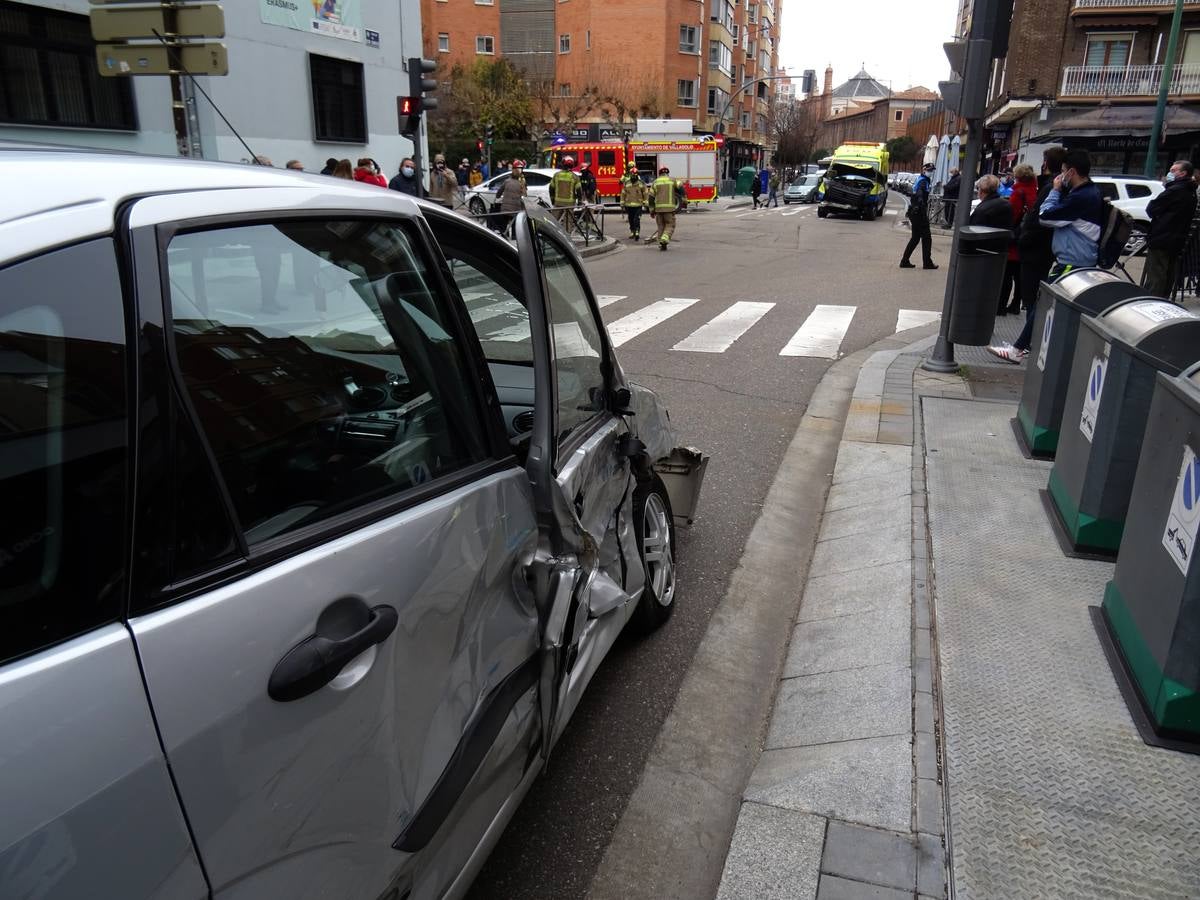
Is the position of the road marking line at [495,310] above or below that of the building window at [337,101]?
below

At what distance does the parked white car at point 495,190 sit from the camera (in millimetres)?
25397

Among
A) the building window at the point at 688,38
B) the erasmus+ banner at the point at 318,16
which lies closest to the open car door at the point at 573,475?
the erasmus+ banner at the point at 318,16

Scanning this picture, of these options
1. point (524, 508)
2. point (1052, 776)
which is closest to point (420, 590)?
point (524, 508)

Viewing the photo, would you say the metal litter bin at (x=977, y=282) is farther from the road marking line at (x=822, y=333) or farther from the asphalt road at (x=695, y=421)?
the road marking line at (x=822, y=333)

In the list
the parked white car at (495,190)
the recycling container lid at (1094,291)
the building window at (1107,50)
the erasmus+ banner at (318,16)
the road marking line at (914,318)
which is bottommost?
the road marking line at (914,318)

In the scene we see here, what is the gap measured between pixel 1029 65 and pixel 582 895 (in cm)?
4437

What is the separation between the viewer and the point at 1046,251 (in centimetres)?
870

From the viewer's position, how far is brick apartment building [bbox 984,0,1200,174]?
3666 centimetres

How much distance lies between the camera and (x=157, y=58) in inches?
261

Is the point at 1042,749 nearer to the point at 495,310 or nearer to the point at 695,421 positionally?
the point at 495,310

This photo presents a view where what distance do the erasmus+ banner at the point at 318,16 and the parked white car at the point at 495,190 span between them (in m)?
4.63

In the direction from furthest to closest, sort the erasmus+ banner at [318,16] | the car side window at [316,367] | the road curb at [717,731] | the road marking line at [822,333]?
the erasmus+ banner at [318,16]
the road marking line at [822,333]
the road curb at [717,731]
the car side window at [316,367]

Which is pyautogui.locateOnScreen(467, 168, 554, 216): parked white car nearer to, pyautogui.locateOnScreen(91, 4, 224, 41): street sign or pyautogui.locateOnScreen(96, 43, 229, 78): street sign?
pyautogui.locateOnScreen(96, 43, 229, 78): street sign

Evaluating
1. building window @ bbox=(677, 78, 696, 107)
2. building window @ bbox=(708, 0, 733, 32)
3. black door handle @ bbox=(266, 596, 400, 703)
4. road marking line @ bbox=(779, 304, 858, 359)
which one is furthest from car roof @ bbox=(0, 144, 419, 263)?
building window @ bbox=(708, 0, 733, 32)
